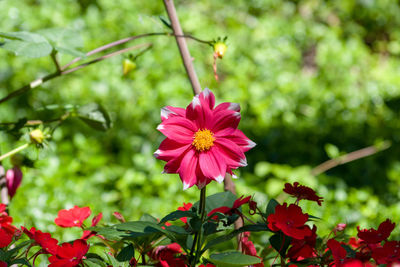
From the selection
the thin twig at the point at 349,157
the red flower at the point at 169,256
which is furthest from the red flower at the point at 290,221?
the thin twig at the point at 349,157

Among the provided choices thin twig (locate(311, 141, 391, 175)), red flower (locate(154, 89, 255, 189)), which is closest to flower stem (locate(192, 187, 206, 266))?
red flower (locate(154, 89, 255, 189))

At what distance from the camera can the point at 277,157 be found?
2027mm

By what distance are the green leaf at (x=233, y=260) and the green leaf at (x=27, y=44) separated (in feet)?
1.60

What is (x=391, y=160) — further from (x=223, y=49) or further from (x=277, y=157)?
(x=223, y=49)

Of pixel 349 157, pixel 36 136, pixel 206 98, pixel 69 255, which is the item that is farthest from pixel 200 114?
pixel 349 157

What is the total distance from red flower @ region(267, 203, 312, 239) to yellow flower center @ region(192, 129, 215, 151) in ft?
0.38

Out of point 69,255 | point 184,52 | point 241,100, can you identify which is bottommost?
point 69,255

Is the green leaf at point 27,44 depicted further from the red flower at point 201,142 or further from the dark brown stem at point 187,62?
the red flower at point 201,142

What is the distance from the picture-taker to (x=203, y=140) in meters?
0.59

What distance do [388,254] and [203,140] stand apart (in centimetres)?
26

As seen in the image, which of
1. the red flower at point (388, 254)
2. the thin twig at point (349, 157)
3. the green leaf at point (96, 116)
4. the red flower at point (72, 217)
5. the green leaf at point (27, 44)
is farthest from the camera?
the thin twig at point (349, 157)

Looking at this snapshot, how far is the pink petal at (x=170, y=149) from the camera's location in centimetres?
57

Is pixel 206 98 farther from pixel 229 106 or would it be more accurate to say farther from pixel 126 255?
pixel 126 255

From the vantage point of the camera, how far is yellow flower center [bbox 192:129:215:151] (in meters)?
0.59
